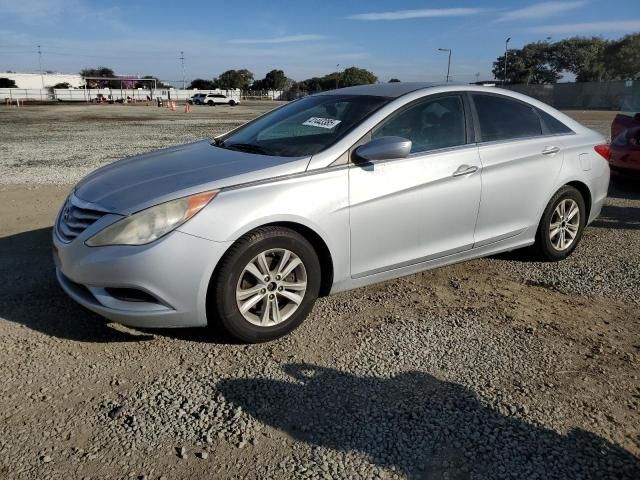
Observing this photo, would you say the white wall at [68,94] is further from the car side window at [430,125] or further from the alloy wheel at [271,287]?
the alloy wheel at [271,287]

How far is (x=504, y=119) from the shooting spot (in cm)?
456

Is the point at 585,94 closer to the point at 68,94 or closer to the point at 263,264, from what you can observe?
the point at 263,264

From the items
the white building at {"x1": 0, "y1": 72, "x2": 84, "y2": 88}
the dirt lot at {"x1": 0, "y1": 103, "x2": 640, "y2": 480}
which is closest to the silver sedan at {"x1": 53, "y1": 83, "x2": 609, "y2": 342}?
the dirt lot at {"x1": 0, "y1": 103, "x2": 640, "y2": 480}

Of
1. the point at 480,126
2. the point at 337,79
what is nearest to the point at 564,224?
the point at 480,126

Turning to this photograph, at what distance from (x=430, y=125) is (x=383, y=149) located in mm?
732

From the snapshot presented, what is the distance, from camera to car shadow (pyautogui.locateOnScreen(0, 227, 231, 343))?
3.52 metres

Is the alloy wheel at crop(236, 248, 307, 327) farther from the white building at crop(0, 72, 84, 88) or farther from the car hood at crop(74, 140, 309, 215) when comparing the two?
the white building at crop(0, 72, 84, 88)

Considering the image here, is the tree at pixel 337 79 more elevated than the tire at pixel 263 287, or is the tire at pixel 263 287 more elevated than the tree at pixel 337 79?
the tree at pixel 337 79

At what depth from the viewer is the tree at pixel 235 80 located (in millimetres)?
110625

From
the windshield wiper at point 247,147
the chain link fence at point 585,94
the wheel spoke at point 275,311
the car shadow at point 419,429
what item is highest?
the chain link fence at point 585,94

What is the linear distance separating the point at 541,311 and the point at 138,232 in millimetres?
2881

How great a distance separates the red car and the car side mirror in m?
5.62

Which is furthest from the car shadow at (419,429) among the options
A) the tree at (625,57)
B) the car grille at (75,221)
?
the tree at (625,57)

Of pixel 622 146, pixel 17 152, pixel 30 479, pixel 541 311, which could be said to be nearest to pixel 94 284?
pixel 30 479
